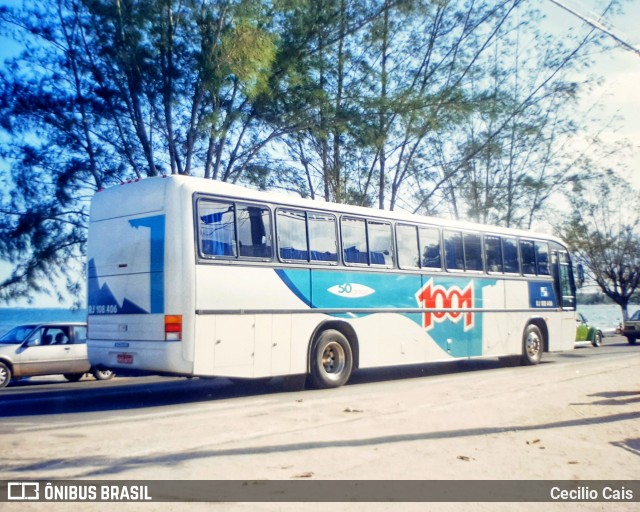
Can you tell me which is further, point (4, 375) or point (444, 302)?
point (444, 302)

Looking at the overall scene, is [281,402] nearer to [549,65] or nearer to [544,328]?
[544,328]

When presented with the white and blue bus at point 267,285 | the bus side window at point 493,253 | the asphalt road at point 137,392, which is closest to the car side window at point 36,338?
the asphalt road at point 137,392

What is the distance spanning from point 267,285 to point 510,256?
851 cm

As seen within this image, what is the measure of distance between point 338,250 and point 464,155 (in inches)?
523

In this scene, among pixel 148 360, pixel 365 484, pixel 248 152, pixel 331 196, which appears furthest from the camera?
pixel 331 196

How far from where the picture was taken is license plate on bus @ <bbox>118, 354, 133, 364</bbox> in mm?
11195

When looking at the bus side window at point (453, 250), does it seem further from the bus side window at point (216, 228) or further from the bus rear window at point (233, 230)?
the bus side window at point (216, 228)

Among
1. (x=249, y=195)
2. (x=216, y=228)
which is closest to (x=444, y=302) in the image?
(x=249, y=195)

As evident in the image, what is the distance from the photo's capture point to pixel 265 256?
12.0 metres

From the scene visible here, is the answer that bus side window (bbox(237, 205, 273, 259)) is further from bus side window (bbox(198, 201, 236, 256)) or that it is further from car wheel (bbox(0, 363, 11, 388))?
car wheel (bbox(0, 363, 11, 388))

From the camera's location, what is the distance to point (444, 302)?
631 inches

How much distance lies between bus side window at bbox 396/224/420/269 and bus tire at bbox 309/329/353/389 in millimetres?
2447

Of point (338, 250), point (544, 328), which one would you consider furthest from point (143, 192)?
point (544, 328)

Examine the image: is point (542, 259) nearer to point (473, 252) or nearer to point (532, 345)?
point (532, 345)
